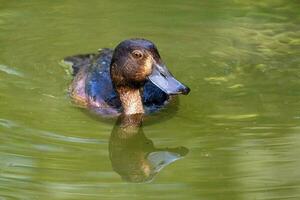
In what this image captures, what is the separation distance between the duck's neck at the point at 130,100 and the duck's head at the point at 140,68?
46 millimetres

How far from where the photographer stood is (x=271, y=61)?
947cm

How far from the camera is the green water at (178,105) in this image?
6703 mm

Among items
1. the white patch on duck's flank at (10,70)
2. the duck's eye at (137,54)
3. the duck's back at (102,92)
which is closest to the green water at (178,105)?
the white patch on duck's flank at (10,70)

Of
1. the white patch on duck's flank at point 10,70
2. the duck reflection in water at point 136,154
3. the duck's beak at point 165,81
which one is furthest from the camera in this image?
the white patch on duck's flank at point 10,70

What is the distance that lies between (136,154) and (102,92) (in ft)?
3.99

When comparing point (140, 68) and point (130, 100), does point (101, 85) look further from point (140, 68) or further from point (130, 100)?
point (140, 68)

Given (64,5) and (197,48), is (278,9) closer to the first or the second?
(197,48)

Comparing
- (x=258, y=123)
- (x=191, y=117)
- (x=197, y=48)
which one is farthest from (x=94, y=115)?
(x=197, y=48)

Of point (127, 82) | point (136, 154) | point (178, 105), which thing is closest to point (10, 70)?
point (127, 82)

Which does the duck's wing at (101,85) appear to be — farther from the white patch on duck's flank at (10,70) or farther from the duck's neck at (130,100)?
the white patch on duck's flank at (10,70)

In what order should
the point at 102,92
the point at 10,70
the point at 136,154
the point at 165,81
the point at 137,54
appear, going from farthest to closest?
the point at 10,70 < the point at 102,92 < the point at 137,54 < the point at 165,81 < the point at 136,154

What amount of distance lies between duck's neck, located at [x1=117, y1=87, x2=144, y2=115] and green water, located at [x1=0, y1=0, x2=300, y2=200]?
25cm

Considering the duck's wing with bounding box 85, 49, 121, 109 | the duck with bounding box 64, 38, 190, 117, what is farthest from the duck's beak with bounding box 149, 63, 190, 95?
the duck's wing with bounding box 85, 49, 121, 109

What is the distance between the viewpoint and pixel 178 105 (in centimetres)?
841
